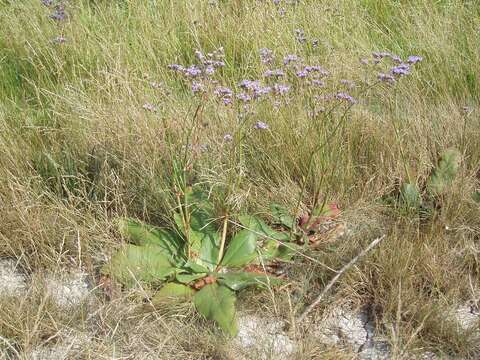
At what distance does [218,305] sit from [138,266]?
392 mm

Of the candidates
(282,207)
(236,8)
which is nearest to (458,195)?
(282,207)

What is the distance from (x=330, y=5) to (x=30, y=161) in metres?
2.50

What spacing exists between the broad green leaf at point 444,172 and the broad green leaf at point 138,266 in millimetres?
1261

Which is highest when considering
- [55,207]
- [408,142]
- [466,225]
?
[55,207]

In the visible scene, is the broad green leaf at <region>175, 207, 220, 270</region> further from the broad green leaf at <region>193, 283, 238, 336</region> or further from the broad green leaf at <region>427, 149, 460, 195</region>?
the broad green leaf at <region>427, 149, 460, 195</region>

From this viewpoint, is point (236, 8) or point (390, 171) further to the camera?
point (236, 8)

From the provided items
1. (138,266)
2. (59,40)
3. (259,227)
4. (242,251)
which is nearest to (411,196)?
(259,227)

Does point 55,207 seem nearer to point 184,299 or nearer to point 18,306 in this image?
point 18,306

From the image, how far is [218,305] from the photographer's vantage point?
7.43 feet

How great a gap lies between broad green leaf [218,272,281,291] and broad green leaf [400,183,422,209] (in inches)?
30.5

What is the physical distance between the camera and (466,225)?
2645 mm

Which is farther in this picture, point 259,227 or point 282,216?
point 282,216

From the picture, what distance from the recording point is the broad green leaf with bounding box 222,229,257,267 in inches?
97.9

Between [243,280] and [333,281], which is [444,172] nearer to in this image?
[333,281]
